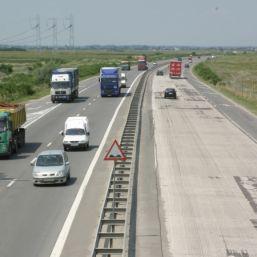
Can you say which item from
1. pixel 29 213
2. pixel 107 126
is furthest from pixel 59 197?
pixel 107 126

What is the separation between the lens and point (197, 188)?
25.6 m

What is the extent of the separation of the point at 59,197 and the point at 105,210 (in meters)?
4.55

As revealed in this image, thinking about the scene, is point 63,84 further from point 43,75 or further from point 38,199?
point 43,75

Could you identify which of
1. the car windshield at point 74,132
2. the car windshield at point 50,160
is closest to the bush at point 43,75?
the car windshield at point 74,132

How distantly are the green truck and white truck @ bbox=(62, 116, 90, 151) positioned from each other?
2546 millimetres

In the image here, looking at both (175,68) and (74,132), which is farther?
(175,68)

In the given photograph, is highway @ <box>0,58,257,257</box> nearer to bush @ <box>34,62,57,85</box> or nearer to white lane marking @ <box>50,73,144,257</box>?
white lane marking @ <box>50,73,144,257</box>

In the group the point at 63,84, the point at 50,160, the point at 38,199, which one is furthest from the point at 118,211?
the point at 63,84

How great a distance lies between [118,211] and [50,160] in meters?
7.42

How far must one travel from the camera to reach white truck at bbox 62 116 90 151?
35500mm

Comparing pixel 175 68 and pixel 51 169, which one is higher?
pixel 51 169

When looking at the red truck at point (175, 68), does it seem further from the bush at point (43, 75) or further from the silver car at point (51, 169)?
the silver car at point (51, 169)

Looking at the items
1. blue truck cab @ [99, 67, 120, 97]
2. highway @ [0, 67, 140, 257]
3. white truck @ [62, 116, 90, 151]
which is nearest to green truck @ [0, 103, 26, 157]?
highway @ [0, 67, 140, 257]

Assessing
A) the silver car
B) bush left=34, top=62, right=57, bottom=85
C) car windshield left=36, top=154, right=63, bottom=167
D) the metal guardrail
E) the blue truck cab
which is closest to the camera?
the metal guardrail
